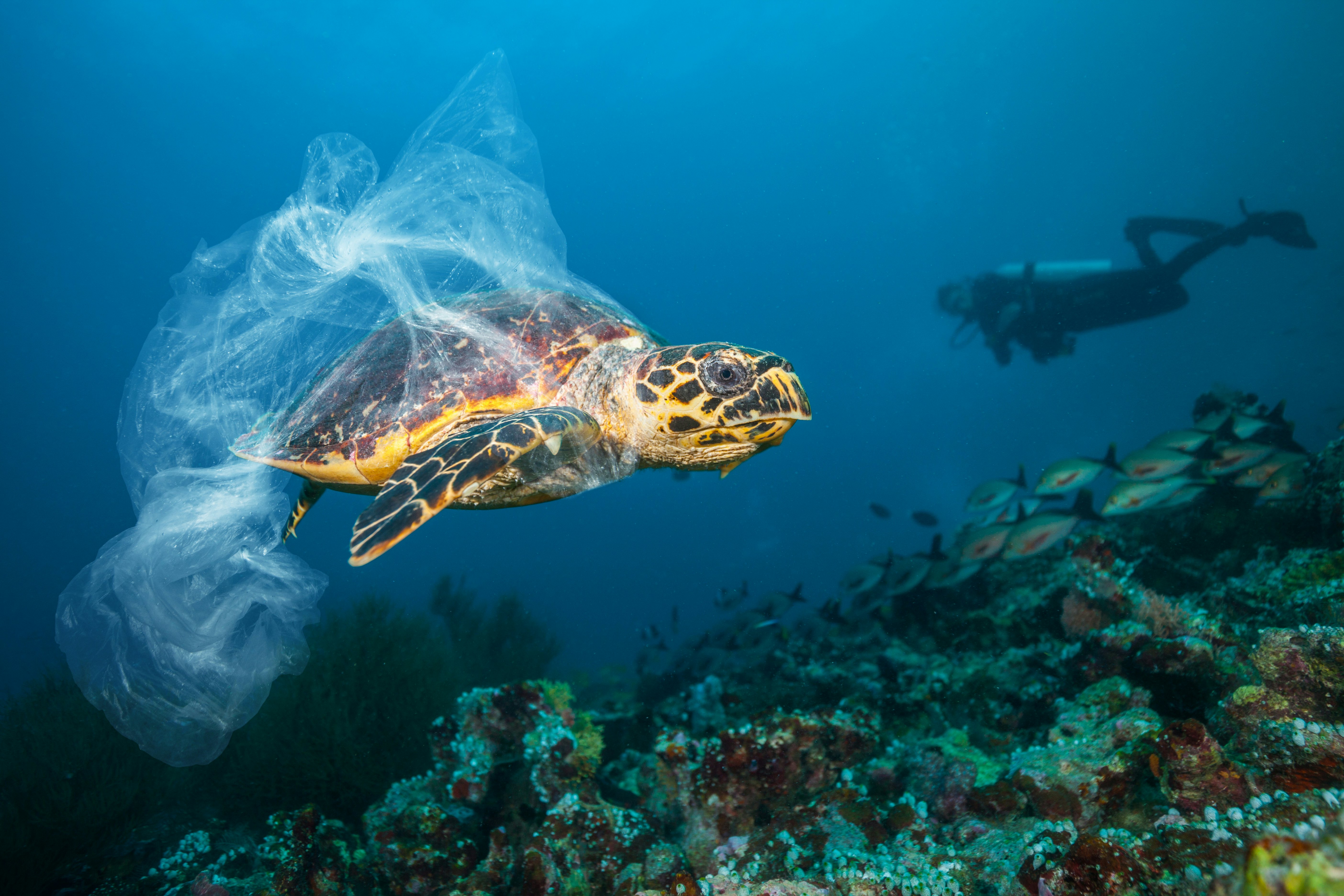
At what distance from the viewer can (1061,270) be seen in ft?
38.7

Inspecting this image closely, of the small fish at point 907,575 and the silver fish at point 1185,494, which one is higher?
the silver fish at point 1185,494

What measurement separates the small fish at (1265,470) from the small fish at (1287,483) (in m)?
0.04

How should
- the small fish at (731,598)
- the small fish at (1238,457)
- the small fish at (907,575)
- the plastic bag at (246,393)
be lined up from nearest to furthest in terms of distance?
the plastic bag at (246,393) → the small fish at (1238,457) → the small fish at (907,575) → the small fish at (731,598)

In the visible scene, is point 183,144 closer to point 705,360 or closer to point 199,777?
point 199,777

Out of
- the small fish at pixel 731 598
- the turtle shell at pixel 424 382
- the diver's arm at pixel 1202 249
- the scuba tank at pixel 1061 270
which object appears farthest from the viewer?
the scuba tank at pixel 1061 270

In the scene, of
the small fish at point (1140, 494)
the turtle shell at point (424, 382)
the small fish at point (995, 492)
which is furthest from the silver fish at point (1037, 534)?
the turtle shell at point (424, 382)

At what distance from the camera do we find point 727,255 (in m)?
46.7

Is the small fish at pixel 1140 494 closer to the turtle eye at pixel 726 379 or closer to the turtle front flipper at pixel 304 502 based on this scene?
the turtle eye at pixel 726 379

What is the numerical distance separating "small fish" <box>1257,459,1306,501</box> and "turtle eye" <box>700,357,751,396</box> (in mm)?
5096

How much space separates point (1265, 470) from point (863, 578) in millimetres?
3766

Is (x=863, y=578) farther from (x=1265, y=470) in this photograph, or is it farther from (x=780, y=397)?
(x=780, y=397)

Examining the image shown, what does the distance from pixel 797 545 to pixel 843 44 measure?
43525mm

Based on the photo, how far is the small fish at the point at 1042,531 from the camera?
5145 mm

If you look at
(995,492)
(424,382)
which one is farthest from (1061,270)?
(424,382)
